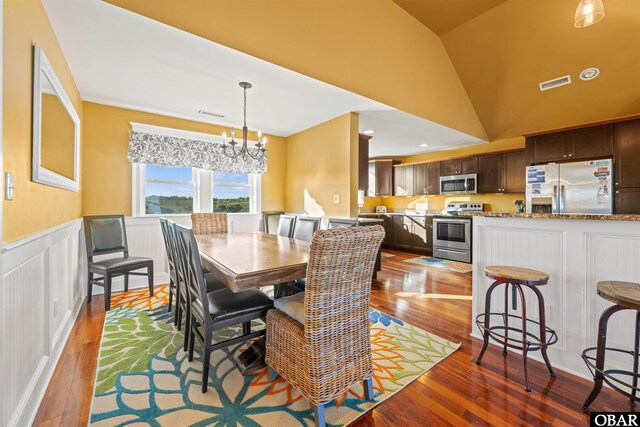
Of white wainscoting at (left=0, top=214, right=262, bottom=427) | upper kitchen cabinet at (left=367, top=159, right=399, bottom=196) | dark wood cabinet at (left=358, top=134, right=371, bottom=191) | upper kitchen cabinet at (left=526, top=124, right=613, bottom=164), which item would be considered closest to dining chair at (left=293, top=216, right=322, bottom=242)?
dark wood cabinet at (left=358, top=134, right=371, bottom=191)

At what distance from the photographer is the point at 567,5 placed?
3066mm

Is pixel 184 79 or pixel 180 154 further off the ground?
pixel 184 79

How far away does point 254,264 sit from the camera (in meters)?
1.71

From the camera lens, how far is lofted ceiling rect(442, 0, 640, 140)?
3146mm

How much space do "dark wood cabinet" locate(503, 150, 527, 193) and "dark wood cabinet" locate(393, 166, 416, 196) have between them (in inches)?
76.3

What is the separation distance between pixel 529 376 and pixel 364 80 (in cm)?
302

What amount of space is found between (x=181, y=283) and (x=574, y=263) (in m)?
2.91

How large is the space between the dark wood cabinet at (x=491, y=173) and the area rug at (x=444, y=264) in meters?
1.58

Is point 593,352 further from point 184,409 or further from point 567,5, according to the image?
point 567,5

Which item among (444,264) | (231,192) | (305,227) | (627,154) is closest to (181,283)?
(305,227)

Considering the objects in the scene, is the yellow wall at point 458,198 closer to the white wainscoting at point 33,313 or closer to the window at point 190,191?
the window at point 190,191

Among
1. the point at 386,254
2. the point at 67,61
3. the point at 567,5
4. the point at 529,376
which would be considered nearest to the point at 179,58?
the point at 67,61

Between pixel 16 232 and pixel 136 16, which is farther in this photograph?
pixel 136 16

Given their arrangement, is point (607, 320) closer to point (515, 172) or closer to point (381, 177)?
point (515, 172)
